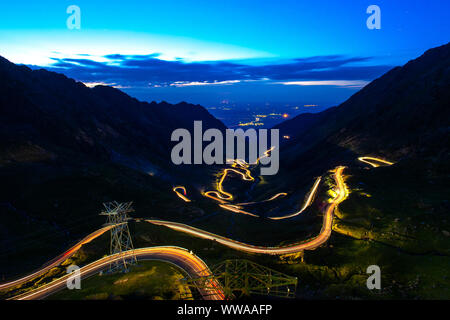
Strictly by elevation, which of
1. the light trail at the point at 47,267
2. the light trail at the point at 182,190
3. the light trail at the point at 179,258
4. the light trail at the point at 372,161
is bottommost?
the light trail at the point at 182,190

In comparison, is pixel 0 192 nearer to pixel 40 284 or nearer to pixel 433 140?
pixel 40 284

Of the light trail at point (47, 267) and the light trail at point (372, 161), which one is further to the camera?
the light trail at point (372, 161)

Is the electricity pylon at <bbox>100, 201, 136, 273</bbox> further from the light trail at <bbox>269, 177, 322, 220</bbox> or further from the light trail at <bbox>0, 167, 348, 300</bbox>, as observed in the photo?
the light trail at <bbox>269, 177, 322, 220</bbox>

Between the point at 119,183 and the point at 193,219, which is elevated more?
the point at 119,183

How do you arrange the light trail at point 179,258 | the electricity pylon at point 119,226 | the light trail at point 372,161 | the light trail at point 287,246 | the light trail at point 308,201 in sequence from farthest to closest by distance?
the light trail at point 372,161, the light trail at point 308,201, the light trail at point 287,246, the electricity pylon at point 119,226, the light trail at point 179,258

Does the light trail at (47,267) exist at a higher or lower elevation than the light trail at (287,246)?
lower

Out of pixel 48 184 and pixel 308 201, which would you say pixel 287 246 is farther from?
pixel 48 184

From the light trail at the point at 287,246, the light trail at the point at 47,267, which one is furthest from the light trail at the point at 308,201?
the light trail at the point at 47,267

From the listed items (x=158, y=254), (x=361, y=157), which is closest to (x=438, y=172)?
(x=361, y=157)

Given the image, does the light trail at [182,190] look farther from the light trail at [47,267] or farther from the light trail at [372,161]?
the light trail at [372,161]
